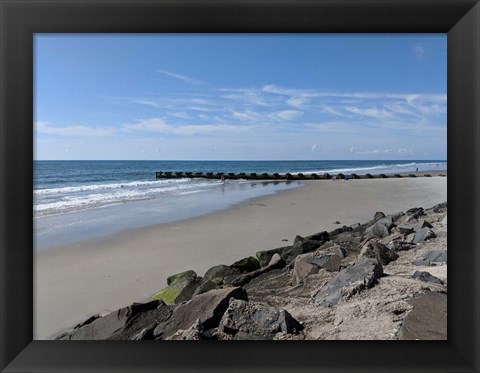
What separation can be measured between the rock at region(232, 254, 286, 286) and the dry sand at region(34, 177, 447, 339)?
95 centimetres

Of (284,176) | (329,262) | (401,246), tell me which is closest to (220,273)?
(329,262)

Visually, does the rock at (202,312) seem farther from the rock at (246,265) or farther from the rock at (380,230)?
the rock at (380,230)

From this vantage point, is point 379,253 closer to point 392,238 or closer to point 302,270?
Result: point 302,270

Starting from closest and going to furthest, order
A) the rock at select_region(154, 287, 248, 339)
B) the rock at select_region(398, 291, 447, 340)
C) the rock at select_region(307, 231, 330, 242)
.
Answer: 1. the rock at select_region(398, 291, 447, 340)
2. the rock at select_region(154, 287, 248, 339)
3. the rock at select_region(307, 231, 330, 242)

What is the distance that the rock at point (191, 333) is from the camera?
2.23 meters

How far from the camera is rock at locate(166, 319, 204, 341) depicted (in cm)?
223

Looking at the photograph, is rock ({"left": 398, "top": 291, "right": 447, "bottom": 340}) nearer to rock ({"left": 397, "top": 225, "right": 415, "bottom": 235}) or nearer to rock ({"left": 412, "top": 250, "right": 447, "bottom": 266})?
rock ({"left": 412, "top": 250, "right": 447, "bottom": 266})

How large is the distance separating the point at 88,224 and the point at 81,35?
6.61m

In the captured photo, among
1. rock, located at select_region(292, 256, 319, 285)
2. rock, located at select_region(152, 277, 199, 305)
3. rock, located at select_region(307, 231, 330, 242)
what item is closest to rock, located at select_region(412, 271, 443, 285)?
rock, located at select_region(292, 256, 319, 285)

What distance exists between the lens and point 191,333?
7.43ft

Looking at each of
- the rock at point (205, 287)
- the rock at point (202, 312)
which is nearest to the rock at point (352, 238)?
the rock at point (205, 287)

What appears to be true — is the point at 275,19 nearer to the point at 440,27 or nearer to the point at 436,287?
the point at 440,27

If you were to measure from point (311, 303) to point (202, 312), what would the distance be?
97 centimetres
